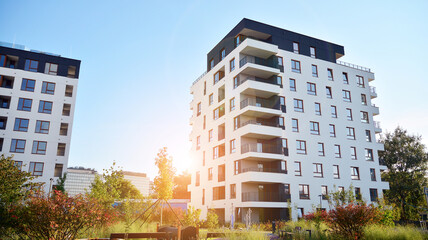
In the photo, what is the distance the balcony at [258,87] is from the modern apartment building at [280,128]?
114mm

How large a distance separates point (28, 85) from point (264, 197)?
33.6 meters

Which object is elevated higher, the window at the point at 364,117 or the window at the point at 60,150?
the window at the point at 364,117

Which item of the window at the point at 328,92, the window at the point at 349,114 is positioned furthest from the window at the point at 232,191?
the window at the point at 349,114

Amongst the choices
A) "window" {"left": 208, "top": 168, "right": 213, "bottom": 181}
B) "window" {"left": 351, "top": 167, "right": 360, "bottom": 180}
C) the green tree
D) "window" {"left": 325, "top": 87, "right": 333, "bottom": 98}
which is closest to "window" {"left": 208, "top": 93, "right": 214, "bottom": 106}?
"window" {"left": 208, "top": 168, "right": 213, "bottom": 181}

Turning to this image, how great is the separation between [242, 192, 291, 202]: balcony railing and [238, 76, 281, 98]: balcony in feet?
37.1

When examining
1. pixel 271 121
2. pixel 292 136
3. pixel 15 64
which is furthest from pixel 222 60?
pixel 15 64

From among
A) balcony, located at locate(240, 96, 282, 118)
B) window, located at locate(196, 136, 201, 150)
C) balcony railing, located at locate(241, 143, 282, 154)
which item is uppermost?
balcony, located at locate(240, 96, 282, 118)

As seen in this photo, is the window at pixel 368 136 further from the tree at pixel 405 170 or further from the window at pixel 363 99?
the tree at pixel 405 170

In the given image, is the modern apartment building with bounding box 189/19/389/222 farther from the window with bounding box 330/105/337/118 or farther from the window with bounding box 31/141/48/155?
the window with bounding box 31/141/48/155

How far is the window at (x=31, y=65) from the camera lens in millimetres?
41966

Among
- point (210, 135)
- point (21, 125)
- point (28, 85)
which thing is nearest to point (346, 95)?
point (210, 135)

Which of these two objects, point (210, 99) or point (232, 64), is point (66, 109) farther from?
point (232, 64)

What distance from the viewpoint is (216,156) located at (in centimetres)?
3903

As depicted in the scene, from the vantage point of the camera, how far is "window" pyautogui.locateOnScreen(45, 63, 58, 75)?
42.9m
